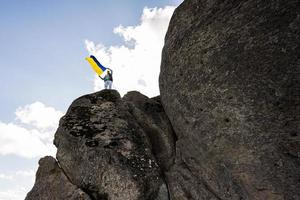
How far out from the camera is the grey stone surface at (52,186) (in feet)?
46.8

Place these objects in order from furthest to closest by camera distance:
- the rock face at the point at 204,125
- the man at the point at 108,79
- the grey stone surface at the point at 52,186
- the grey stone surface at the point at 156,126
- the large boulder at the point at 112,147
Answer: the man at the point at 108,79 → the grey stone surface at the point at 156,126 → the grey stone surface at the point at 52,186 → the large boulder at the point at 112,147 → the rock face at the point at 204,125

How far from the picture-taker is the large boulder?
546 inches

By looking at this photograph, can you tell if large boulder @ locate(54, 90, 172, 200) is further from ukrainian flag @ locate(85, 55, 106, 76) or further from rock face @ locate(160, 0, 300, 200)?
ukrainian flag @ locate(85, 55, 106, 76)

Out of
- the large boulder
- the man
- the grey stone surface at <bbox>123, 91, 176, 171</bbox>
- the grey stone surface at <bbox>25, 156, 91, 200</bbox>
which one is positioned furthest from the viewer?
the man

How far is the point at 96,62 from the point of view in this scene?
23719mm

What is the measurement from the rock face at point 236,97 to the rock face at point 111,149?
1.53m

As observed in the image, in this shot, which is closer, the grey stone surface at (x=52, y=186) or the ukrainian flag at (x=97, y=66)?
the grey stone surface at (x=52, y=186)

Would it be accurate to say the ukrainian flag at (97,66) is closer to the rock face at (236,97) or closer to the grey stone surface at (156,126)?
the grey stone surface at (156,126)

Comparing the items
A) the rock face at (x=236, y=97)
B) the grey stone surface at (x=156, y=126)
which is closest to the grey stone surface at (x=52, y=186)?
the grey stone surface at (x=156, y=126)

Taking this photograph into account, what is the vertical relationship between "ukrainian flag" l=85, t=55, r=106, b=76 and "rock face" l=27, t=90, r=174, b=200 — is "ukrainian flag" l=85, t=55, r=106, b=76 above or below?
above

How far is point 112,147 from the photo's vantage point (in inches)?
584

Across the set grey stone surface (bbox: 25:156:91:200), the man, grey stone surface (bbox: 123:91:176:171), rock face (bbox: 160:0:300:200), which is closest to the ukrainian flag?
the man

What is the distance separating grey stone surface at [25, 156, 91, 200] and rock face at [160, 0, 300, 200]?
4899mm

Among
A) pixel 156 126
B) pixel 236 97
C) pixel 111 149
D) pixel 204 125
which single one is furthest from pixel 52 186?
pixel 236 97
